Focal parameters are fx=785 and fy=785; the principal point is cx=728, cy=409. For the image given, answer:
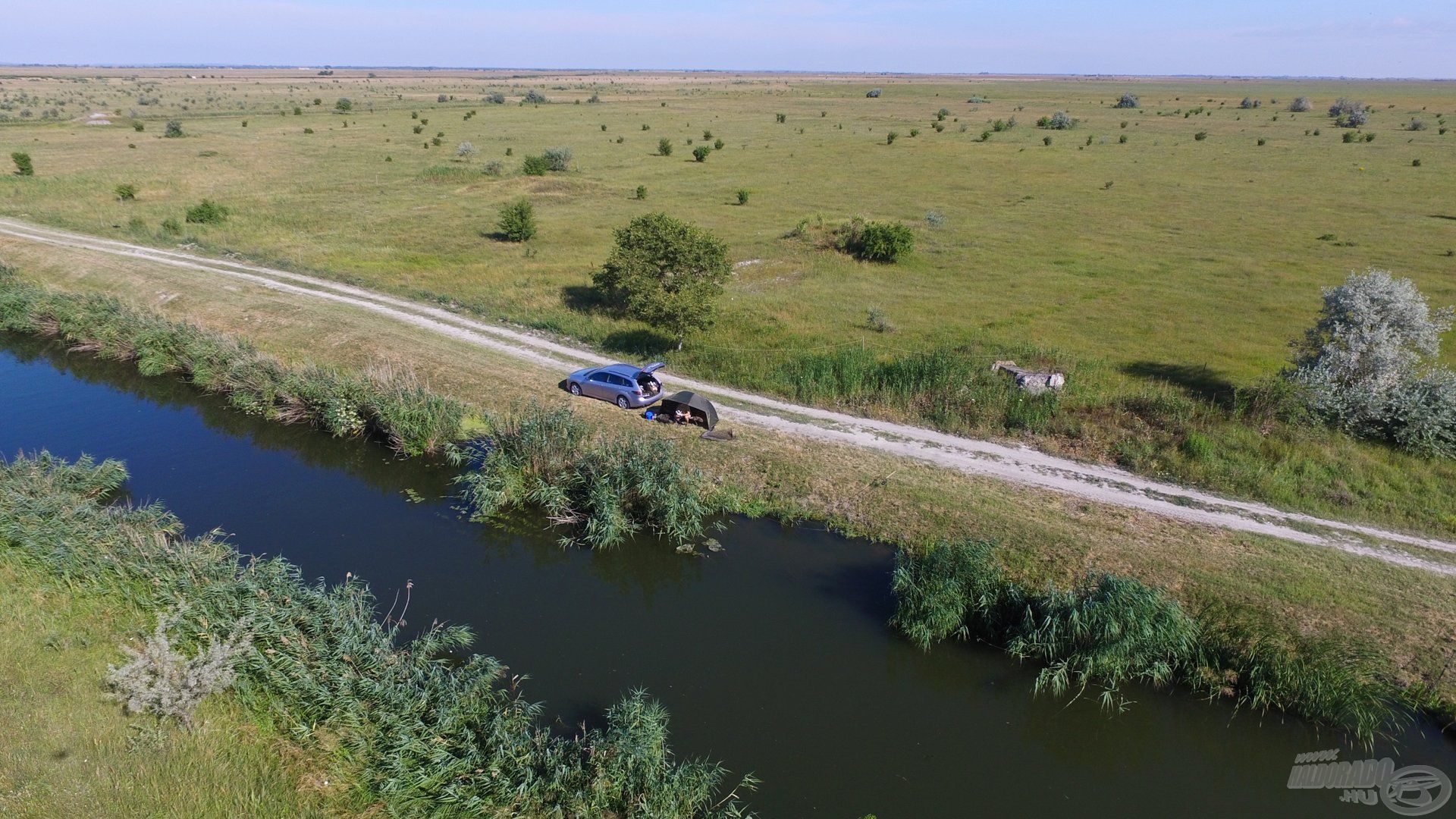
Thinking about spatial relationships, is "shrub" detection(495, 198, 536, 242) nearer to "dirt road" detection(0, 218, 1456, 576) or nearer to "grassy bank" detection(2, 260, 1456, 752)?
"dirt road" detection(0, 218, 1456, 576)

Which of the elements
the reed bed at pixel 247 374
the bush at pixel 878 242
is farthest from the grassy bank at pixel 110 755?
the bush at pixel 878 242

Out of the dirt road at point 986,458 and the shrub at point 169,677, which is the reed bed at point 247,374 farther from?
the shrub at point 169,677

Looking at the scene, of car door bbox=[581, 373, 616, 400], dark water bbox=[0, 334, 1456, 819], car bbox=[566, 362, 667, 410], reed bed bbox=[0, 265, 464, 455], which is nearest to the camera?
dark water bbox=[0, 334, 1456, 819]

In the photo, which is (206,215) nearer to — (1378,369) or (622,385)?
(622,385)

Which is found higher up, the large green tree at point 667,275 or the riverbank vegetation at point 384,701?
the large green tree at point 667,275

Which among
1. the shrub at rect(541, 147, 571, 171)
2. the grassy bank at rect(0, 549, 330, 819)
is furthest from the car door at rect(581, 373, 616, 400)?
the shrub at rect(541, 147, 571, 171)

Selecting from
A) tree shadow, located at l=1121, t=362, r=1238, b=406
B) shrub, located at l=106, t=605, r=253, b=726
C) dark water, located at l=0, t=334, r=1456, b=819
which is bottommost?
dark water, located at l=0, t=334, r=1456, b=819

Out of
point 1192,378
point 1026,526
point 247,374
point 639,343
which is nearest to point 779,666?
point 1026,526
